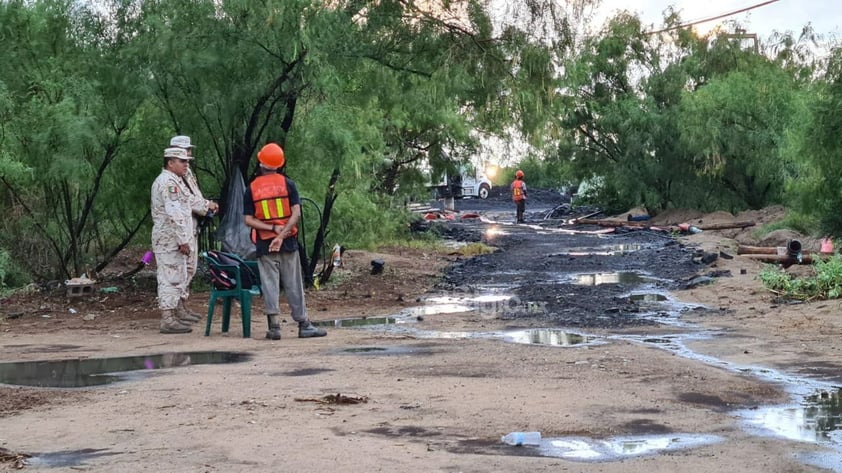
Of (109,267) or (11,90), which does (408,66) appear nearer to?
(11,90)

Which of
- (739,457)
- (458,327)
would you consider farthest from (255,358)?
(739,457)

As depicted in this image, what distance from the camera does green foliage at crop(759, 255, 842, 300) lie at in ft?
44.5

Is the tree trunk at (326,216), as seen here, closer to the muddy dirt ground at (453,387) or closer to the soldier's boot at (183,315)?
the muddy dirt ground at (453,387)

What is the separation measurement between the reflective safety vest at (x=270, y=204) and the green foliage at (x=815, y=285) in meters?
7.01

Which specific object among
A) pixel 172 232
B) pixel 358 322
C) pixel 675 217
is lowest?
pixel 358 322

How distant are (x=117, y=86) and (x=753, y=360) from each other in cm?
947

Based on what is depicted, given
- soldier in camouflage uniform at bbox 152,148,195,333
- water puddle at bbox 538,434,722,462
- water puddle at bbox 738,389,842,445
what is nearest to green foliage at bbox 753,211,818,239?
soldier in camouflage uniform at bbox 152,148,195,333

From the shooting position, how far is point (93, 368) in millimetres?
9414

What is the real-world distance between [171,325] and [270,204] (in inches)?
81.7

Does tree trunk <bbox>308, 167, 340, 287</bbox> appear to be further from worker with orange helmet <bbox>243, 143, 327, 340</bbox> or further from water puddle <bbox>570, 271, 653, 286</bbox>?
worker with orange helmet <bbox>243, 143, 327, 340</bbox>

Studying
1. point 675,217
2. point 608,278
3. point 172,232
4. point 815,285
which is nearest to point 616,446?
point 172,232

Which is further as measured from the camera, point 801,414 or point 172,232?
point 172,232

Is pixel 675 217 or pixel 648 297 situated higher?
pixel 675 217

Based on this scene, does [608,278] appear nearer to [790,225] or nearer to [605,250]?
[605,250]
